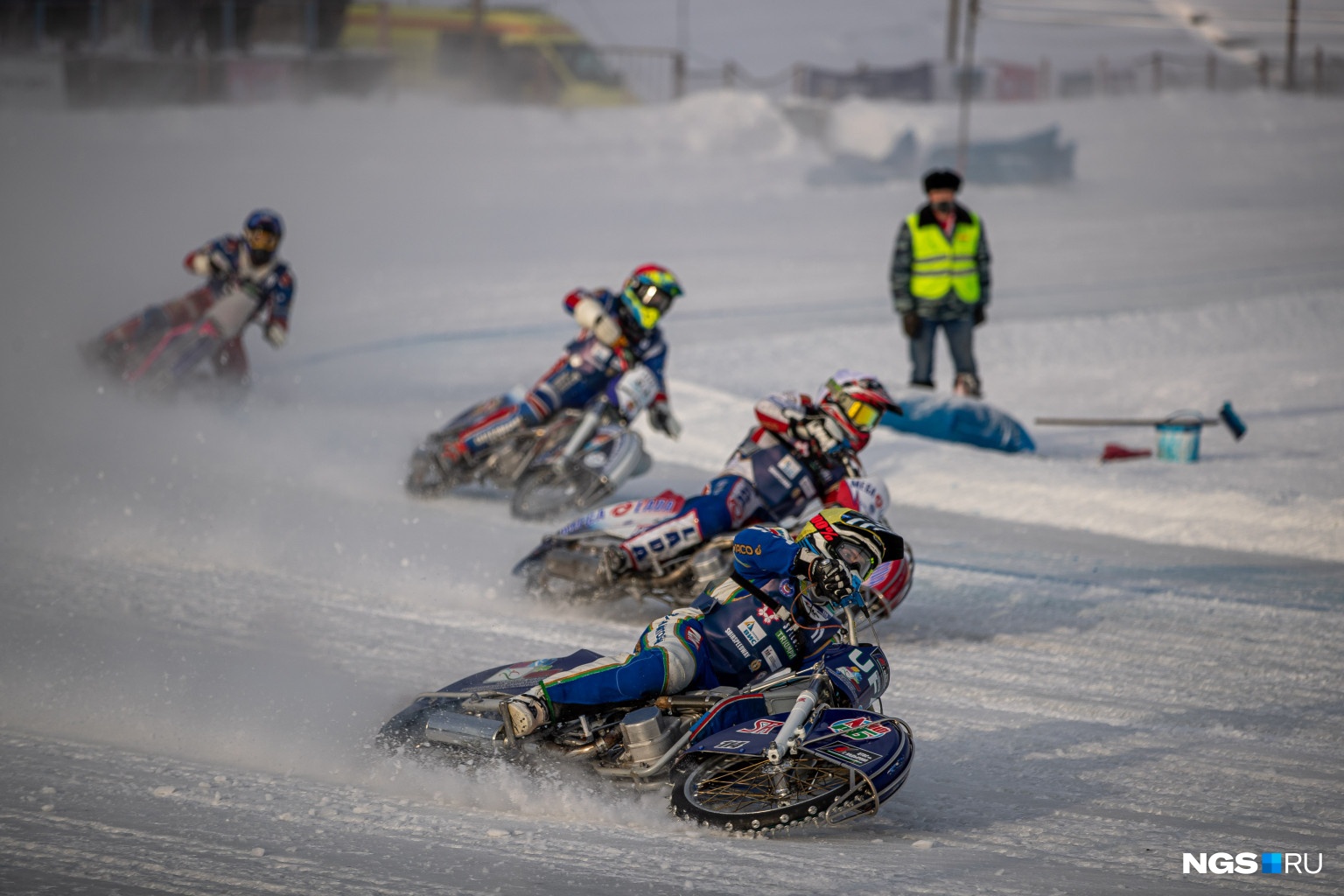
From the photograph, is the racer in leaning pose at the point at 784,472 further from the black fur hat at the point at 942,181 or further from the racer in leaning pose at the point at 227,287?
the racer in leaning pose at the point at 227,287

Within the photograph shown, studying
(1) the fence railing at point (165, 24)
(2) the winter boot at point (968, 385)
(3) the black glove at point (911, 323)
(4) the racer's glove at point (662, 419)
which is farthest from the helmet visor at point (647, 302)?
(1) the fence railing at point (165, 24)

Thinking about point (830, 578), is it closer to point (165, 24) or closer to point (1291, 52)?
point (165, 24)

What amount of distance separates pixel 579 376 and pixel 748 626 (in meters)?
5.26

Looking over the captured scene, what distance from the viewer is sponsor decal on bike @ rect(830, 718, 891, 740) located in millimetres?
4898

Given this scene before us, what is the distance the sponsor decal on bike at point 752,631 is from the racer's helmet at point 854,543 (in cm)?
27

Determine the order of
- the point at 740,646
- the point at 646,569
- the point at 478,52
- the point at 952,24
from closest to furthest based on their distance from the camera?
1. the point at 740,646
2. the point at 646,569
3. the point at 478,52
4. the point at 952,24

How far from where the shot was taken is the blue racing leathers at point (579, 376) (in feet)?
34.2

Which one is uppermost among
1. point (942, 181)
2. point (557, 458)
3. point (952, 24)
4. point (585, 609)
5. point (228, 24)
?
point (952, 24)

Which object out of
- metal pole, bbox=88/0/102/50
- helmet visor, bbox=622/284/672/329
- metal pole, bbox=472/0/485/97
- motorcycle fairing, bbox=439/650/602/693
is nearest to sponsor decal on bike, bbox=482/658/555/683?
motorcycle fairing, bbox=439/650/602/693

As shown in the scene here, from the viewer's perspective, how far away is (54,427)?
11.2 metres

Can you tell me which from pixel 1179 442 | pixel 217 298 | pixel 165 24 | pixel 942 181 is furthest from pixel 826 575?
pixel 165 24

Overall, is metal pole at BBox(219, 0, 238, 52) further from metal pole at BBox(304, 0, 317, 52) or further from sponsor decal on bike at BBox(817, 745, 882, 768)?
sponsor decal on bike at BBox(817, 745, 882, 768)

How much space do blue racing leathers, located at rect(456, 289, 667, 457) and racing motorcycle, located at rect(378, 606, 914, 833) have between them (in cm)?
485

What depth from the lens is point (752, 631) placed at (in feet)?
18.1
